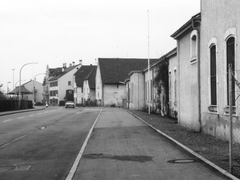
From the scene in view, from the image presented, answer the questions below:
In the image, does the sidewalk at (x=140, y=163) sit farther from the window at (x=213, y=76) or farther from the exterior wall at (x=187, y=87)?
the exterior wall at (x=187, y=87)

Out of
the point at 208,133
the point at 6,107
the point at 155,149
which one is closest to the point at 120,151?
the point at 155,149

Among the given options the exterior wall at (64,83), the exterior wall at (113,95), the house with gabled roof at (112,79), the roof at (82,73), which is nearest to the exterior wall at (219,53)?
the house with gabled roof at (112,79)

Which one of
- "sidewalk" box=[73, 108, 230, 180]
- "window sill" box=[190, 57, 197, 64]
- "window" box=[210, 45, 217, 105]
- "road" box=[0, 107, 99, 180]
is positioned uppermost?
"window sill" box=[190, 57, 197, 64]

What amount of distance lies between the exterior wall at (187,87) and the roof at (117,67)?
57.9m

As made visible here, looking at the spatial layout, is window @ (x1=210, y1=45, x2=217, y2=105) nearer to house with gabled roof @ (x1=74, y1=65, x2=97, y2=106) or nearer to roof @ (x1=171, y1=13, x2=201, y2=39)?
roof @ (x1=171, y1=13, x2=201, y2=39)

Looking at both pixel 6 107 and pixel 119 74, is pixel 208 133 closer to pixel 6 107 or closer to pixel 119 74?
pixel 6 107

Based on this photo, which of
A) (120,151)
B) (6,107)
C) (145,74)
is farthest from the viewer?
(6,107)

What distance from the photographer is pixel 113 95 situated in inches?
3076

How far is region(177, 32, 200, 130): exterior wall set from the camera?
16.8m

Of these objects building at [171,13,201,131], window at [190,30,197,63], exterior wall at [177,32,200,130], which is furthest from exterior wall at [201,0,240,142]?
window at [190,30,197,63]

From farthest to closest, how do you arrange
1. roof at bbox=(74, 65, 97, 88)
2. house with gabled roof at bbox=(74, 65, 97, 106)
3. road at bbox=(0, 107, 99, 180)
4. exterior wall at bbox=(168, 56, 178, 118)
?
1. roof at bbox=(74, 65, 97, 88)
2. house with gabled roof at bbox=(74, 65, 97, 106)
3. exterior wall at bbox=(168, 56, 178, 118)
4. road at bbox=(0, 107, 99, 180)

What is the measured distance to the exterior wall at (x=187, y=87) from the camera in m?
16.8

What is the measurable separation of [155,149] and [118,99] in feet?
220

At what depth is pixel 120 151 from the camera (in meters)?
10.8
